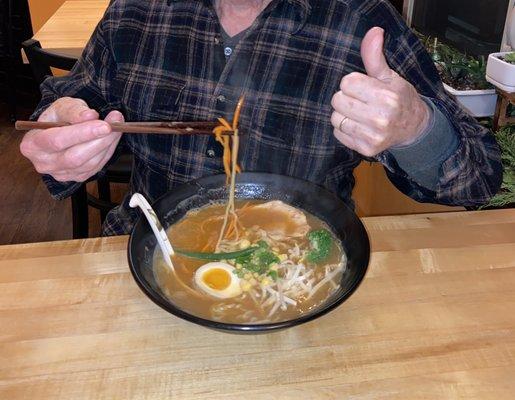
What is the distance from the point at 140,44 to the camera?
1.57 meters

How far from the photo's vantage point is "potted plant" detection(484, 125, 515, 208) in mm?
1779

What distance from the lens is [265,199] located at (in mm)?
1341

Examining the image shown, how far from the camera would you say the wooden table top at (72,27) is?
2.93 meters

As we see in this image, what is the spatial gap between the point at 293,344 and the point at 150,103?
85 cm

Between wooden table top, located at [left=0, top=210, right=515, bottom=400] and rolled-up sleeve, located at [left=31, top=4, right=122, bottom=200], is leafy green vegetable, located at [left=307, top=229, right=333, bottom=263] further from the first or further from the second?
rolled-up sleeve, located at [left=31, top=4, right=122, bottom=200]

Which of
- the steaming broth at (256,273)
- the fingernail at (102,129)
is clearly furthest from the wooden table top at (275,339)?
the fingernail at (102,129)

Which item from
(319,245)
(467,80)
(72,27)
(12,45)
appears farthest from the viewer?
(12,45)

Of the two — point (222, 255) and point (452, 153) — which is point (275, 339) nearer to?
point (222, 255)

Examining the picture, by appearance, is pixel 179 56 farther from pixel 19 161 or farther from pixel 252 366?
pixel 19 161

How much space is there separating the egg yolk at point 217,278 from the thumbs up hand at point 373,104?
358 millimetres

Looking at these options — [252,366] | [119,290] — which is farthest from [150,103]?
[252,366]

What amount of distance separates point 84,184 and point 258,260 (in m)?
1.17

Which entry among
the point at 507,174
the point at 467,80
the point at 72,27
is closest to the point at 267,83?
the point at 507,174

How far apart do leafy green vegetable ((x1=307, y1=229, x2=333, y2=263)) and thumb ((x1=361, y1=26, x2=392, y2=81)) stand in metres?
0.33
